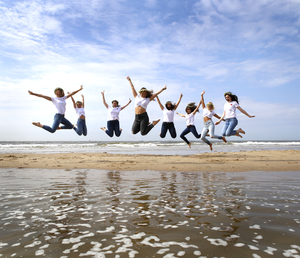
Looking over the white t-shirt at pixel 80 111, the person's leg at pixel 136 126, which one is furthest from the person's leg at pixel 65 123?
the person's leg at pixel 136 126

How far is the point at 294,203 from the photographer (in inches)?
177

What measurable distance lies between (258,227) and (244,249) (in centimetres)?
80

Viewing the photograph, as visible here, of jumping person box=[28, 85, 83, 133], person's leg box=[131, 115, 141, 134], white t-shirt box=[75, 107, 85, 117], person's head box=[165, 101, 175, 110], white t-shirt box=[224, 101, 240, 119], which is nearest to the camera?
jumping person box=[28, 85, 83, 133]

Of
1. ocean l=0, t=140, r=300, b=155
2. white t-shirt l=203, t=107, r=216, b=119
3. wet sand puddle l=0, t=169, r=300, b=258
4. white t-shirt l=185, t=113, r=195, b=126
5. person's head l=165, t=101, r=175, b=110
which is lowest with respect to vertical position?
ocean l=0, t=140, r=300, b=155

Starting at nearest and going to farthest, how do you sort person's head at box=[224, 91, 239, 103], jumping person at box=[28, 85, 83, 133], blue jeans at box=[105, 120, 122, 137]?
jumping person at box=[28, 85, 83, 133], person's head at box=[224, 91, 239, 103], blue jeans at box=[105, 120, 122, 137]

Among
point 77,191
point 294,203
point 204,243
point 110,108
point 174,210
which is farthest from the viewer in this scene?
point 110,108

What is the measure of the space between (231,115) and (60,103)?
8.41 m

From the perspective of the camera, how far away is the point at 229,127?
1178 cm

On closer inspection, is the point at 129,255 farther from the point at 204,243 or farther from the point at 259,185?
the point at 259,185

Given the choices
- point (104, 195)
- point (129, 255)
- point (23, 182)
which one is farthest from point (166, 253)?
point (23, 182)

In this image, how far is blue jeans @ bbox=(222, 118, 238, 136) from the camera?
11712 mm

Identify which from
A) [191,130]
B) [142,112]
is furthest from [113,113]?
[191,130]

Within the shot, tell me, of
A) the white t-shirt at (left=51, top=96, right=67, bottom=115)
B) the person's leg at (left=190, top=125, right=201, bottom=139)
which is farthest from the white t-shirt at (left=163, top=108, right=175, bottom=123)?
the white t-shirt at (left=51, top=96, right=67, bottom=115)

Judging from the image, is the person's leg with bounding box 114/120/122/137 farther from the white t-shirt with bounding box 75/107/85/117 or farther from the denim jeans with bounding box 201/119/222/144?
the denim jeans with bounding box 201/119/222/144
